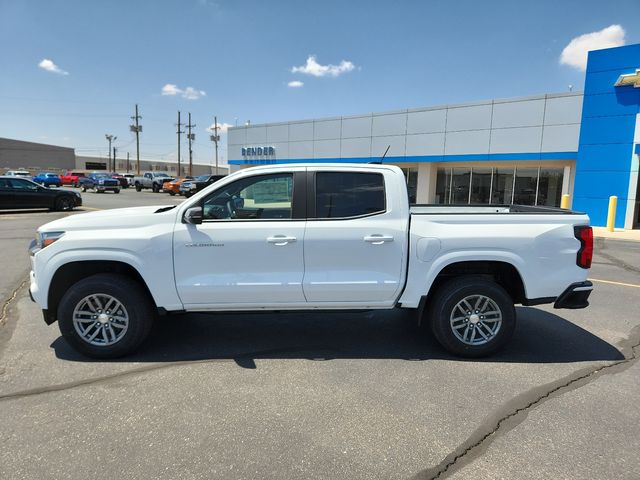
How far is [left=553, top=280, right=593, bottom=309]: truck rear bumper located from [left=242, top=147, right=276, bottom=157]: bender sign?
27.6m

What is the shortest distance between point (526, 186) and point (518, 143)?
7.68 ft

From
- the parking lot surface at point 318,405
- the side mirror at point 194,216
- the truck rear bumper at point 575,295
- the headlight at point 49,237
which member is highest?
the side mirror at point 194,216

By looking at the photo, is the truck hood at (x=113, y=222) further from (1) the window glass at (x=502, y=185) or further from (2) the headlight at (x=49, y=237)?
(1) the window glass at (x=502, y=185)

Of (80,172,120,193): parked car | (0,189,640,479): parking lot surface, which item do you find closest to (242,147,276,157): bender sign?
(80,172,120,193): parked car

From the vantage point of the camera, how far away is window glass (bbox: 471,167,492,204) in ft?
75.4

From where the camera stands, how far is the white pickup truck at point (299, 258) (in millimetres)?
4062

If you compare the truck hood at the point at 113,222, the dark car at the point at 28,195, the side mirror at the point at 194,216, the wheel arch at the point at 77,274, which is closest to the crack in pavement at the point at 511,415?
the side mirror at the point at 194,216

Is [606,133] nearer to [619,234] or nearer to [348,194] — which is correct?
[619,234]

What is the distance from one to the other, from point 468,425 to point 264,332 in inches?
101

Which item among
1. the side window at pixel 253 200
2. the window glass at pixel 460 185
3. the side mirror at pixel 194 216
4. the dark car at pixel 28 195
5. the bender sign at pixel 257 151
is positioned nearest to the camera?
the side mirror at pixel 194 216

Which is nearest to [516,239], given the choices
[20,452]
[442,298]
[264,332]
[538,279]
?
[538,279]

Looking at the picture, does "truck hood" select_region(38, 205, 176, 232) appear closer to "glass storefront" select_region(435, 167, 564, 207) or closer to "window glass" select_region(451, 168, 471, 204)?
"glass storefront" select_region(435, 167, 564, 207)

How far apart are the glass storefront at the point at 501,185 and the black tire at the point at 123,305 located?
19.0 metres

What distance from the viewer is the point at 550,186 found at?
21.2 m
